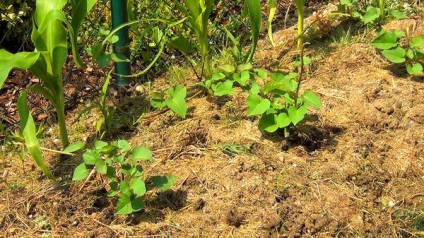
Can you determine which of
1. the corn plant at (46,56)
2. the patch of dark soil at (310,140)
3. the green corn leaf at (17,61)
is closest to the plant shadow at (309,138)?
the patch of dark soil at (310,140)

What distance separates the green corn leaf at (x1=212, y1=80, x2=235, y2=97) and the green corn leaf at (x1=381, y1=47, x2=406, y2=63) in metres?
0.82

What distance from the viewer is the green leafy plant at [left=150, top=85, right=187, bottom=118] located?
3027 millimetres

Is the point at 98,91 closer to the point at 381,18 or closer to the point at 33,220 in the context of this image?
the point at 33,220

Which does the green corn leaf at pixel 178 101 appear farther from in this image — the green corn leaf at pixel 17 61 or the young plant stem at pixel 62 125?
the green corn leaf at pixel 17 61

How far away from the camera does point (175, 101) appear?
121 inches

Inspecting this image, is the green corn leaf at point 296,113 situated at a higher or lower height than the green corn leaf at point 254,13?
lower

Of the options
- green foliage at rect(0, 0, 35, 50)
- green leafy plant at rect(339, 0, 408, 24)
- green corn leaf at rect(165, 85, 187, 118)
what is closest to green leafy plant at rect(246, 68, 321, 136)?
green corn leaf at rect(165, 85, 187, 118)

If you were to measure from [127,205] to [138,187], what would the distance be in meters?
0.10

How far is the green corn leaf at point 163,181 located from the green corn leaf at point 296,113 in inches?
22.7

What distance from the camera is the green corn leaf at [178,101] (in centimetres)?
302

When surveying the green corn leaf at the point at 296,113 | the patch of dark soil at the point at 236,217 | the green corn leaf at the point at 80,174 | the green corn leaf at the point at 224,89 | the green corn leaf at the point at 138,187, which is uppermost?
the green corn leaf at the point at 80,174

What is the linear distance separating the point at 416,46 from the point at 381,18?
44cm

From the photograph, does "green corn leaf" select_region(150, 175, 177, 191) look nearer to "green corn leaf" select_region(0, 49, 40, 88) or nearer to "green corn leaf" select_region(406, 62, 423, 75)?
"green corn leaf" select_region(0, 49, 40, 88)

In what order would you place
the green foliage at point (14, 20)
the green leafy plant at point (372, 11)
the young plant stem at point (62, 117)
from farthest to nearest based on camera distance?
the green foliage at point (14, 20) < the green leafy plant at point (372, 11) < the young plant stem at point (62, 117)
